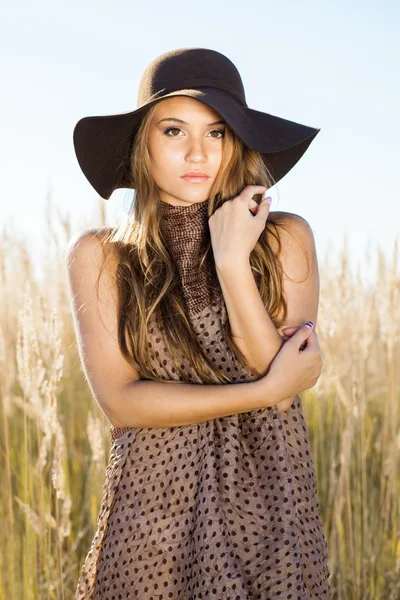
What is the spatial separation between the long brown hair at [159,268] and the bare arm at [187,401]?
103 mm

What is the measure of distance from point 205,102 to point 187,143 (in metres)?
0.14

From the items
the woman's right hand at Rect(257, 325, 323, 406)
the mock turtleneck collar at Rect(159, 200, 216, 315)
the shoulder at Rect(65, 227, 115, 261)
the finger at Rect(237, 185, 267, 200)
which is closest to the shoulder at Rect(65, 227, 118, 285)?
the shoulder at Rect(65, 227, 115, 261)

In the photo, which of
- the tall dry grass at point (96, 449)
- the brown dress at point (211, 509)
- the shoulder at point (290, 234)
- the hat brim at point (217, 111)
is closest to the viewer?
the brown dress at point (211, 509)

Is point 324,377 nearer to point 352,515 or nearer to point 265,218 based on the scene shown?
point 352,515

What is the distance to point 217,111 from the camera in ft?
6.09

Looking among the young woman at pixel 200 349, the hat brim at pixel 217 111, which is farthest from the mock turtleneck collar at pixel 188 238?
the hat brim at pixel 217 111

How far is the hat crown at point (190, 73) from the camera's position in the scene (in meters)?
1.93

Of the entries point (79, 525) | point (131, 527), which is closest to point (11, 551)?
point (79, 525)

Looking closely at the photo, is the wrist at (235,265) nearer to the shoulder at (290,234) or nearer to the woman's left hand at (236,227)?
the woman's left hand at (236,227)

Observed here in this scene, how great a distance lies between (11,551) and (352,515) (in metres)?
1.37

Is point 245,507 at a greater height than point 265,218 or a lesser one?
lesser

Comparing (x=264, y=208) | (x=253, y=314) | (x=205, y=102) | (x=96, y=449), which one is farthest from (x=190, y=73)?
(x=96, y=449)

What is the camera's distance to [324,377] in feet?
10.1

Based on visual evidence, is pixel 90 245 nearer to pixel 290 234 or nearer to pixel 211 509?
pixel 290 234
